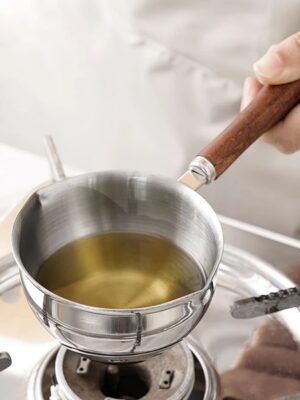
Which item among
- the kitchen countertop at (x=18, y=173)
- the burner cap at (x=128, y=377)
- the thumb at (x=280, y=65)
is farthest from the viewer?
the kitchen countertop at (x=18, y=173)

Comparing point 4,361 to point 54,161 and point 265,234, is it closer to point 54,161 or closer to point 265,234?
point 54,161

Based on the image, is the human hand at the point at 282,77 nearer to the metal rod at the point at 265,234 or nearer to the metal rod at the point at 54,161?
the metal rod at the point at 265,234

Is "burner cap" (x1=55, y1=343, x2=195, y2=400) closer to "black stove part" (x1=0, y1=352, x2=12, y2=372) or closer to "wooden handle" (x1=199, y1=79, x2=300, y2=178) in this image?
"black stove part" (x1=0, y1=352, x2=12, y2=372)

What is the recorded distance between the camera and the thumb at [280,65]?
708mm

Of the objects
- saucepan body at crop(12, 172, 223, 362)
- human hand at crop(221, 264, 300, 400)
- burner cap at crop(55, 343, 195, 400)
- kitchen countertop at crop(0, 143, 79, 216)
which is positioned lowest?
kitchen countertop at crop(0, 143, 79, 216)

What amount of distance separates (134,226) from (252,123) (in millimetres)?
156

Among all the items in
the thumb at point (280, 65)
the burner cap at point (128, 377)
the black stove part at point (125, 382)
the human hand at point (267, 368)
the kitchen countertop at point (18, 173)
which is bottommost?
the kitchen countertop at point (18, 173)

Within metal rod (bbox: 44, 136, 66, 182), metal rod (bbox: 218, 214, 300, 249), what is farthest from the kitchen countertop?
metal rod (bbox: 218, 214, 300, 249)

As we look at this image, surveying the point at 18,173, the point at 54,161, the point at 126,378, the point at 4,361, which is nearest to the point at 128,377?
the point at 126,378

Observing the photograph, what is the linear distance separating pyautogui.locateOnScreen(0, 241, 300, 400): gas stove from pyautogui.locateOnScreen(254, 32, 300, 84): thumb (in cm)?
21

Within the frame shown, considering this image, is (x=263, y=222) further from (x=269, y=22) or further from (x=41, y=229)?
(x=41, y=229)

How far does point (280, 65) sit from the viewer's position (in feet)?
2.32

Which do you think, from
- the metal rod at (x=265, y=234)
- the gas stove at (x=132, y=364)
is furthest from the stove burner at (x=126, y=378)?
the metal rod at (x=265, y=234)

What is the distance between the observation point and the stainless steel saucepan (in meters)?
0.51
